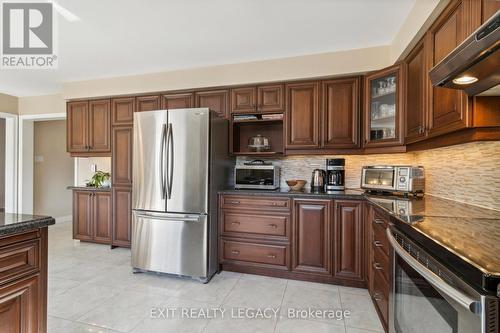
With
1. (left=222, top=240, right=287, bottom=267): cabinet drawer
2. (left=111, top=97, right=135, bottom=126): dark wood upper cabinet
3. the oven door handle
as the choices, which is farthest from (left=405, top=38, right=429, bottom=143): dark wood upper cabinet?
(left=111, top=97, right=135, bottom=126): dark wood upper cabinet

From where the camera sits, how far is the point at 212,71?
321 centimetres

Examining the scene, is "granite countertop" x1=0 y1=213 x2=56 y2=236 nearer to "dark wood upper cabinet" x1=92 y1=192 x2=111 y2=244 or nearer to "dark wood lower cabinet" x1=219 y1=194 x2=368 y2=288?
"dark wood lower cabinet" x1=219 y1=194 x2=368 y2=288

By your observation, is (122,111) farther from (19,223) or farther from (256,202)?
(19,223)

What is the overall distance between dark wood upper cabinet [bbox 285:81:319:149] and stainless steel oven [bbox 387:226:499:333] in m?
1.65

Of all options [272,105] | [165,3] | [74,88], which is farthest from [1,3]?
[272,105]

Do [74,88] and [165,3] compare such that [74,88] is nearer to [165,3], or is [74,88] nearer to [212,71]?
[212,71]

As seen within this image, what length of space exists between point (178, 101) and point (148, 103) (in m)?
0.48

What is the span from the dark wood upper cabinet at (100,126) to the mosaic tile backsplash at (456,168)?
307cm

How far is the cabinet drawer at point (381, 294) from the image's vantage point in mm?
1720

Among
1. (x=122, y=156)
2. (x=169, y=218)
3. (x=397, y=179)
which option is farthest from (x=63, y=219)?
(x=397, y=179)

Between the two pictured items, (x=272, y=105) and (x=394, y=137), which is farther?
(x=272, y=105)

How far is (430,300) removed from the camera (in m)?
1.00

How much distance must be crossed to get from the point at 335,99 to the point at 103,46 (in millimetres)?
2691

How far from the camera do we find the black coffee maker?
287cm
